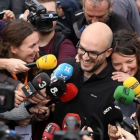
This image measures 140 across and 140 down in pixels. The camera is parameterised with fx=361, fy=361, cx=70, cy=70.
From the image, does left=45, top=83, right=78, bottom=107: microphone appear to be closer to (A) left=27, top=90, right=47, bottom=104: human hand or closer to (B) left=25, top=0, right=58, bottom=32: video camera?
(A) left=27, top=90, right=47, bottom=104: human hand

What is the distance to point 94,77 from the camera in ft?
10.0

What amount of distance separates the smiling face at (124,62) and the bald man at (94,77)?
61mm

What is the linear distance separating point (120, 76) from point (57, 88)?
0.56 metres

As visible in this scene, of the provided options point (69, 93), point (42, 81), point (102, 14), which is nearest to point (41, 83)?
point (42, 81)

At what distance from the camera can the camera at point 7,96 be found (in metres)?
2.14

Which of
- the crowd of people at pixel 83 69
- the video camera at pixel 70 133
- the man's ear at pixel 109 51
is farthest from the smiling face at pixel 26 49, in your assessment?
the video camera at pixel 70 133

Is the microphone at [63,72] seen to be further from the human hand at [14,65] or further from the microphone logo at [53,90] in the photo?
the human hand at [14,65]

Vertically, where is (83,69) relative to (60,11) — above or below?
above

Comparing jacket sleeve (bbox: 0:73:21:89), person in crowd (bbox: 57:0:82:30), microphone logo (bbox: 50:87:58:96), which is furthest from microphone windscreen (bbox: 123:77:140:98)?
person in crowd (bbox: 57:0:82:30)

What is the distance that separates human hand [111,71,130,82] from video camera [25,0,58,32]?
1074 millimetres

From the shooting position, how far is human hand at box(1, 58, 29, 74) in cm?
313

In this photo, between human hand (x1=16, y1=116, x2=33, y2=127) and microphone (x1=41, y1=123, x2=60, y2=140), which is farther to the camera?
human hand (x1=16, y1=116, x2=33, y2=127)

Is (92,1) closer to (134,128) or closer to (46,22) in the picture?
(46,22)

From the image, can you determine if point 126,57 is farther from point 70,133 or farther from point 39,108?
point 70,133
